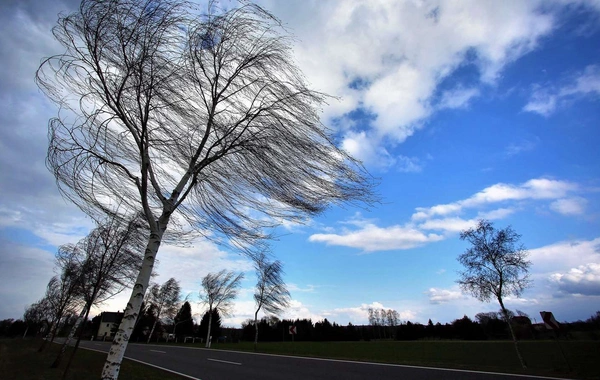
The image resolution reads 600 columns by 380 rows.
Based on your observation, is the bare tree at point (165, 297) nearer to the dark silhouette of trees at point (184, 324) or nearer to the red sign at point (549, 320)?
the dark silhouette of trees at point (184, 324)

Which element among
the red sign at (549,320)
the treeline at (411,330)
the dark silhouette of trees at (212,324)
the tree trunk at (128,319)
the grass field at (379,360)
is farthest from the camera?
the dark silhouette of trees at (212,324)

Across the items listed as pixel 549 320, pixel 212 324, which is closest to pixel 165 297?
pixel 212 324

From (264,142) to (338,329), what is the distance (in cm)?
8243

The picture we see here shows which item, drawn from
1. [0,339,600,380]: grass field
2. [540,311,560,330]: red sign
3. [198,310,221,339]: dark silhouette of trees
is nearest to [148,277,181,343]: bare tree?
[198,310,221,339]: dark silhouette of trees

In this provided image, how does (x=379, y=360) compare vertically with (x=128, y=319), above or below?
below

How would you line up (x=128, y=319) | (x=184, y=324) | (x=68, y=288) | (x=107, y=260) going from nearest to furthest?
(x=128, y=319) < (x=107, y=260) < (x=68, y=288) < (x=184, y=324)

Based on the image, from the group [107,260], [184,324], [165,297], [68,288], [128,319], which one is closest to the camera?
[128,319]

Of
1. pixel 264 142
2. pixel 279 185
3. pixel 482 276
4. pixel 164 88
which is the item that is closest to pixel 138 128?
pixel 164 88

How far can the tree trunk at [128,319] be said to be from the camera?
3.52 meters

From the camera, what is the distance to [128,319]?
149 inches

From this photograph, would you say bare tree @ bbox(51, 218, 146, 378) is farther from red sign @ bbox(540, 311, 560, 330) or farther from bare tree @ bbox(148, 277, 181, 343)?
bare tree @ bbox(148, 277, 181, 343)

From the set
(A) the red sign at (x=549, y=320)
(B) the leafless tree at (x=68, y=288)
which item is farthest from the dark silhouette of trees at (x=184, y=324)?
(A) the red sign at (x=549, y=320)

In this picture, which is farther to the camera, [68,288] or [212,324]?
[212,324]

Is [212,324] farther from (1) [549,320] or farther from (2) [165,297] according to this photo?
(1) [549,320]
